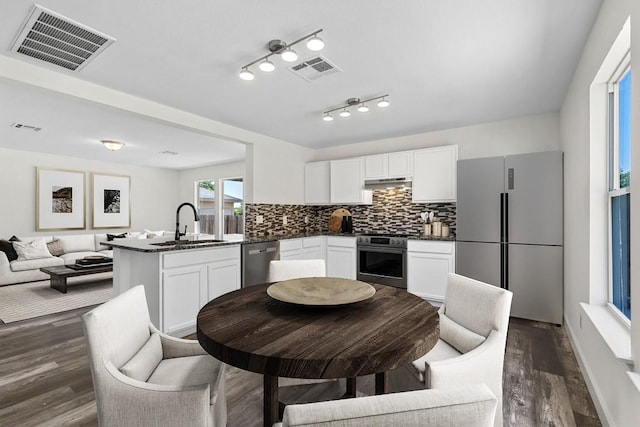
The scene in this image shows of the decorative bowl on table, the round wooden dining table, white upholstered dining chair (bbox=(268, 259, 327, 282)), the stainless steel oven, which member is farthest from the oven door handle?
the round wooden dining table

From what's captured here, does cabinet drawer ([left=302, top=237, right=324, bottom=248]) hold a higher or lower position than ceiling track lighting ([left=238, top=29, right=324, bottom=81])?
lower

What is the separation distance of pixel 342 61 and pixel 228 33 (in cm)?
87

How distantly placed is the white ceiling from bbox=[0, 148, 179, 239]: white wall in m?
2.69

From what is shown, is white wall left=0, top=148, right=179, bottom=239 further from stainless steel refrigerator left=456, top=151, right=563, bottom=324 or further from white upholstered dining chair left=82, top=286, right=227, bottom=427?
stainless steel refrigerator left=456, top=151, right=563, bottom=324

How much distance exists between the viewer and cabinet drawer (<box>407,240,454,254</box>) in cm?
388

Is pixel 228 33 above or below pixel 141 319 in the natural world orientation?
above

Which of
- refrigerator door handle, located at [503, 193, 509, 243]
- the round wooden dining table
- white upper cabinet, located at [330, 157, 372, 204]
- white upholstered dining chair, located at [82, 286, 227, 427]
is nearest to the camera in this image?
Answer: the round wooden dining table

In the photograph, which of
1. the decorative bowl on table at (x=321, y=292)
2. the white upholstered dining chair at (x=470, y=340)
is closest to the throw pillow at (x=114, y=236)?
the decorative bowl on table at (x=321, y=292)

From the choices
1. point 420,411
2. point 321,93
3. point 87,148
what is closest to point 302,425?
point 420,411

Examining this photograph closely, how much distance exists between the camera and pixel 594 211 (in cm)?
216

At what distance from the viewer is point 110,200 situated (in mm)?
7273

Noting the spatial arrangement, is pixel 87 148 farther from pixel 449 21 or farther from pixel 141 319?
pixel 449 21

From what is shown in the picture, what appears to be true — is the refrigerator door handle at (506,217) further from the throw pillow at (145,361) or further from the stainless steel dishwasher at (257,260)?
the throw pillow at (145,361)

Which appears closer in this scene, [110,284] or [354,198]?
[354,198]
